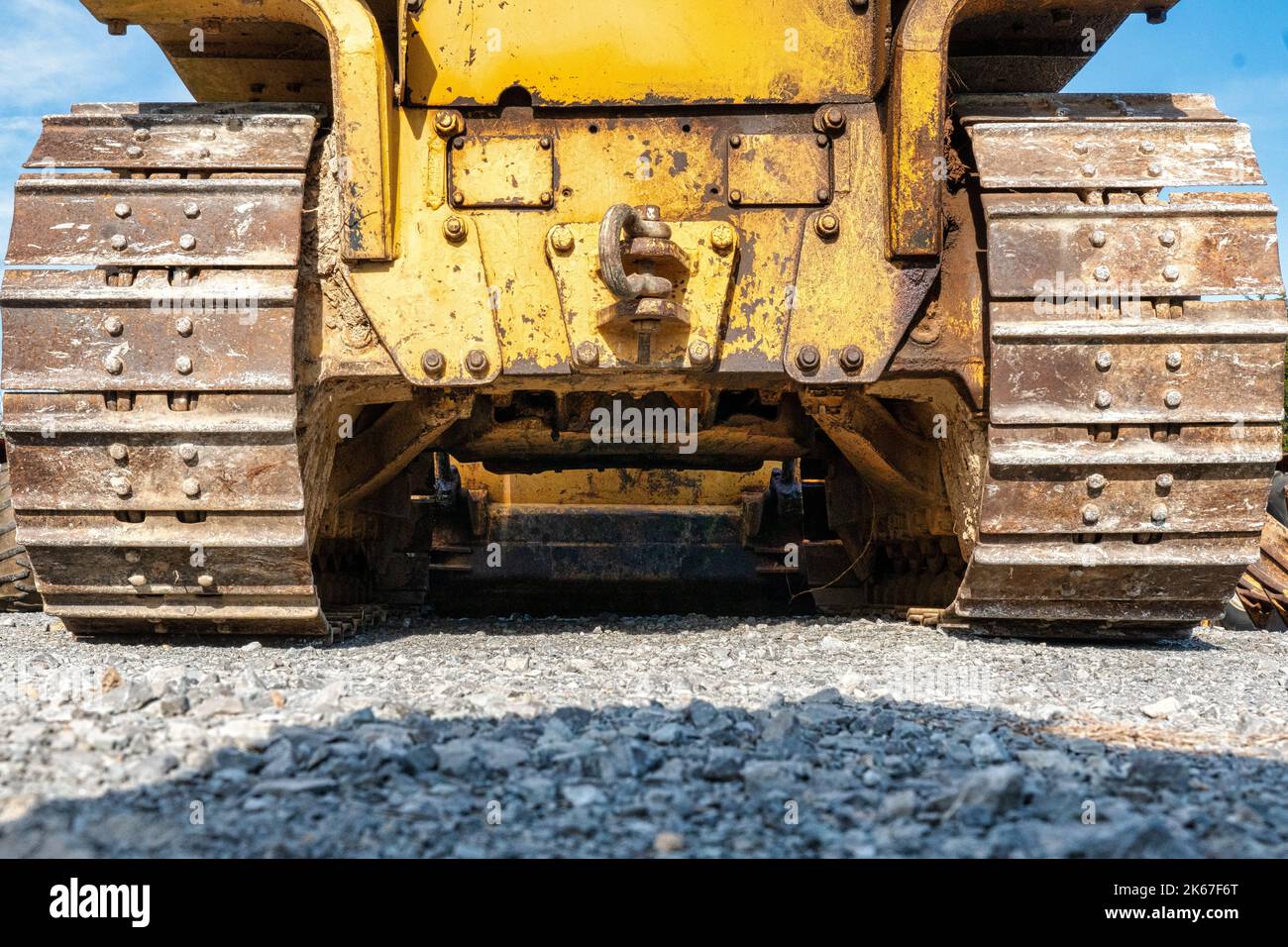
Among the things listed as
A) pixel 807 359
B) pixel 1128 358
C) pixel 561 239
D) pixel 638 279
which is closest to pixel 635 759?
pixel 638 279

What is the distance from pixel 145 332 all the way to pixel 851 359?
1.96 metres

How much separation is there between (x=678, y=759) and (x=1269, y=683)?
79.1 inches

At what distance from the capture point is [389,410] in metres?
4.52

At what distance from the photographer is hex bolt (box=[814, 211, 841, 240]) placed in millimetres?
3715

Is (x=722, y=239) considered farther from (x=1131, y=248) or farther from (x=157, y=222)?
(x=157, y=222)

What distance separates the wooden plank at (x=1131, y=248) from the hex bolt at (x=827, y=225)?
1.40ft

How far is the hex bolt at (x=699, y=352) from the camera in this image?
3.65 m

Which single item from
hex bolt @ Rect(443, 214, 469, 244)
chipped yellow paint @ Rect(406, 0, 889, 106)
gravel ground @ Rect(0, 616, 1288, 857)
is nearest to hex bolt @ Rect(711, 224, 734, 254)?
chipped yellow paint @ Rect(406, 0, 889, 106)

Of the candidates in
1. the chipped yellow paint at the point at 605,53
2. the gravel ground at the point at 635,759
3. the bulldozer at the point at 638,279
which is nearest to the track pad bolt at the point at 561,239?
the bulldozer at the point at 638,279

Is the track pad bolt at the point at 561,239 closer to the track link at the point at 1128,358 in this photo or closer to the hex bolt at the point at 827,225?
the hex bolt at the point at 827,225

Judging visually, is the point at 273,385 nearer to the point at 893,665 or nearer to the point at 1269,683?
the point at 893,665

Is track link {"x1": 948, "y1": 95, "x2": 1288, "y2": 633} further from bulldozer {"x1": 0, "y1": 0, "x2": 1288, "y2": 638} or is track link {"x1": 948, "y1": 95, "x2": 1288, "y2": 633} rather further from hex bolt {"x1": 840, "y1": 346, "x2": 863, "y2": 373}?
hex bolt {"x1": 840, "y1": 346, "x2": 863, "y2": 373}
